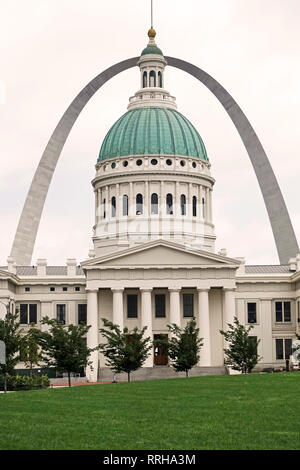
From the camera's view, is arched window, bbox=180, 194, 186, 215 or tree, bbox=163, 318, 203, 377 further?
arched window, bbox=180, 194, 186, 215

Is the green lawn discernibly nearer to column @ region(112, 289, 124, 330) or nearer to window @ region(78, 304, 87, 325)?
column @ region(112, 289, 124, 330)

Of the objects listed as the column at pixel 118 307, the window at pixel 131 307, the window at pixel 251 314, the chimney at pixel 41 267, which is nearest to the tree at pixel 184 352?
the column at pixel 118 307

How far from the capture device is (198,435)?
23.3 m

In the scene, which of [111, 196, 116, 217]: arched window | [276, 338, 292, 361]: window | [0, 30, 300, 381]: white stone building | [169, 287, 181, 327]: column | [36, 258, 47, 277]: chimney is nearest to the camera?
[169, 287, 181, 327]: column

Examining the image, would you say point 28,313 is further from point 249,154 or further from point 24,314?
point 249,154

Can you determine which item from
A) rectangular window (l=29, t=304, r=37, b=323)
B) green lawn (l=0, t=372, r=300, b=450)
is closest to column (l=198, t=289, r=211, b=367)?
rectangular window (l=29, t=304, r=37, b=323)

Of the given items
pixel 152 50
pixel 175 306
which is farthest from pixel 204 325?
pixel 152 50

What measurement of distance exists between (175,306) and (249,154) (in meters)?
29.5

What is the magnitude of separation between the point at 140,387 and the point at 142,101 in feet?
257

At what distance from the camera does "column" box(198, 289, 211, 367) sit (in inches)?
3452

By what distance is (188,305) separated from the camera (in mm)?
93875

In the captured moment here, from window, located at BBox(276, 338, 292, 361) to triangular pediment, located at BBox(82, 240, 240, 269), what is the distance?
37.9 ft
